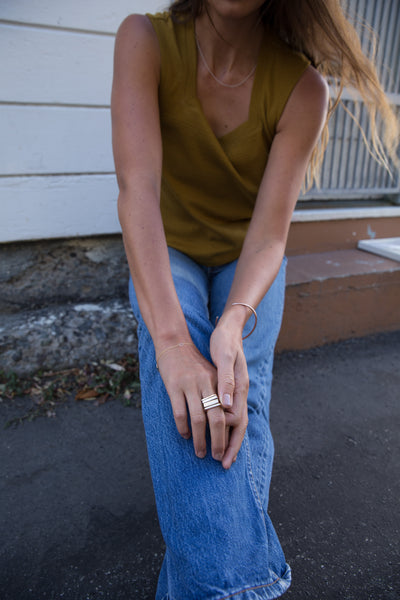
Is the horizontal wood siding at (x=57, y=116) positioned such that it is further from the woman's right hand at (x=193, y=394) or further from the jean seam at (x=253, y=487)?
the jean seam at (x=253, y=487)

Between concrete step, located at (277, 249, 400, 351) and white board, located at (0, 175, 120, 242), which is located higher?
white board, located at (0, 175, 120, 242)

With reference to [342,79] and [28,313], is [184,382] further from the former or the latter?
[28,313]

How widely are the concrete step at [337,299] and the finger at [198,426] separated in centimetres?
166

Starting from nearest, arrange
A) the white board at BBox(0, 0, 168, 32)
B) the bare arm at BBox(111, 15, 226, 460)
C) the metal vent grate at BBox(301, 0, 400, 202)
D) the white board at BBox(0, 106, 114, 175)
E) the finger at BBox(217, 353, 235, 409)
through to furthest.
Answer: the finger at BBox(217, 353, 235, 409), the bare arm at BBox(111, 15, 226, 460), the white board at BBox(0, 0, 168, 32), the white board at BBox(0, 106, 114, 175), the metal vent grate at BBox(301, 0, 400, 202)

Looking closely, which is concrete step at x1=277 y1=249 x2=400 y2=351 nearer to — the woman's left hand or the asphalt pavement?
the asphalt pavement

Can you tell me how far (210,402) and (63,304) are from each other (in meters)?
1.71

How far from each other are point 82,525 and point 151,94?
4.70 ft

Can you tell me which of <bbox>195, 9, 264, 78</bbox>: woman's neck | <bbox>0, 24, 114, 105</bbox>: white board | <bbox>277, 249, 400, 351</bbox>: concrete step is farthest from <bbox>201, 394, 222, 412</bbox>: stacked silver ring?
<bbox>0, 24, 114, 105</bbox>: white board

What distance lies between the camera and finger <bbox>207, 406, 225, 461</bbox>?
98 centimetres

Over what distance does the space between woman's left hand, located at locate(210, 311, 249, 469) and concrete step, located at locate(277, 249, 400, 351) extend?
149cm

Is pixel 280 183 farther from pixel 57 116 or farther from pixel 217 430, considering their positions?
pixel 57 116

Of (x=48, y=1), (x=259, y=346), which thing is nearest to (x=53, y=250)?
(x=48, y=1)

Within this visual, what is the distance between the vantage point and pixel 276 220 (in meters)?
1.43

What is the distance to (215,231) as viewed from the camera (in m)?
1.60
